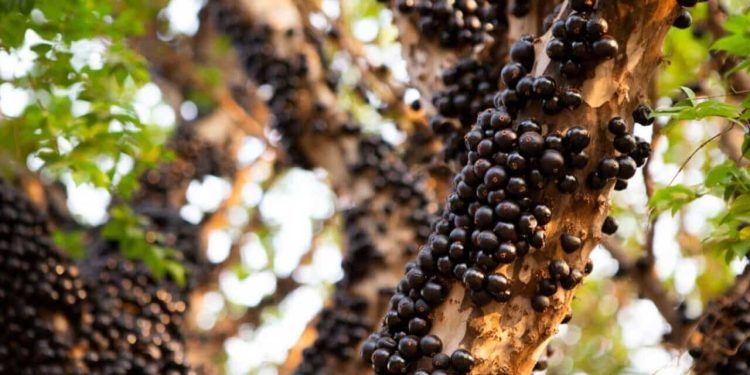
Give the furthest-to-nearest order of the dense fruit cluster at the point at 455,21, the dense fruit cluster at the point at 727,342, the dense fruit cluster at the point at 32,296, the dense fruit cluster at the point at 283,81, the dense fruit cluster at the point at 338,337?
the dense fruit cluster at the point at 283,81
the dense fruit cluster at the point at 338,337
the dense fruit cluster at the point at 32,296
the dense fruit cluster at the point at 455,21
the dense fruit cluster at the point at 727,342

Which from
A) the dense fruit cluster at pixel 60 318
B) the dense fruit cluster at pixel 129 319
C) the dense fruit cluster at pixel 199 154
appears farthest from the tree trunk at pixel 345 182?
the dense fruit cluster at pixel 199 154

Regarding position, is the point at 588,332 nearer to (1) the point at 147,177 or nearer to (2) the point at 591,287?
(2) the point at 591,287

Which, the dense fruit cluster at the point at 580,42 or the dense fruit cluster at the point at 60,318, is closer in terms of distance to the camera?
the dense fruit cluster at the point at 580,42

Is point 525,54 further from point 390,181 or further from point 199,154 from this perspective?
point 199,154

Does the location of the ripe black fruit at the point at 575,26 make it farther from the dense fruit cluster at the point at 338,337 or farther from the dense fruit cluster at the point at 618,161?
the dense fruit cluster at the point at 338,337

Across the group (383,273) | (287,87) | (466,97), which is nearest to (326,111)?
(287,87)

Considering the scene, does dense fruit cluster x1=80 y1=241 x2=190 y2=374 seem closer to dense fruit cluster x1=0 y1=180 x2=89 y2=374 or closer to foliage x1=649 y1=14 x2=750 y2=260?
dense fruit cluster x1=0 y1=180 x2=89 y2=374

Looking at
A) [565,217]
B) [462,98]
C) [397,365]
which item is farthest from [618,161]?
[462,98]
